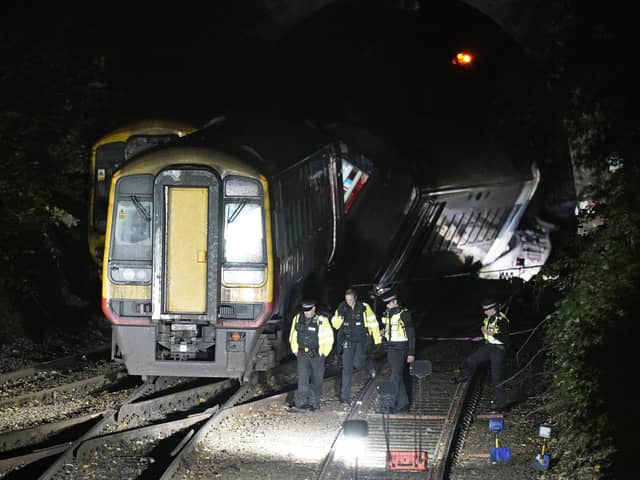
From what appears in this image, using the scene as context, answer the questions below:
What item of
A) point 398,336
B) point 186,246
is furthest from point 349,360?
point 186,246

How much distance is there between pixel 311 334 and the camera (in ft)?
40.3

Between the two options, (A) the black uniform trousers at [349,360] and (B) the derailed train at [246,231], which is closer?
(B) the derailed train at [246,231]

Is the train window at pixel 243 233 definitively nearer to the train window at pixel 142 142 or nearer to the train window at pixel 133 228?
the train window at pixel 133 228

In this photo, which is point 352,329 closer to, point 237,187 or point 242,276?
point 242,276

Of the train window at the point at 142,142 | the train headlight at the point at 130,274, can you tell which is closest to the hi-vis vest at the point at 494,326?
the train headlight at the point at 130,274

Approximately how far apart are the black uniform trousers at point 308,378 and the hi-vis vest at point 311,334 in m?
0.10

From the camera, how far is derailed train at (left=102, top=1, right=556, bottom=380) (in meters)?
12.3

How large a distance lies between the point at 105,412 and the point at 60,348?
17.6 feet

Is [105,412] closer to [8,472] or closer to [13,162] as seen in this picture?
[8,472]

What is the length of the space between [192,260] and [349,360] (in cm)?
238

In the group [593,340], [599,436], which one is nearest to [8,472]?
[599,436]

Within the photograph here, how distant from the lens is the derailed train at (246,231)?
1230 centimetres

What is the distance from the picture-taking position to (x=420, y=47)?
2630cm

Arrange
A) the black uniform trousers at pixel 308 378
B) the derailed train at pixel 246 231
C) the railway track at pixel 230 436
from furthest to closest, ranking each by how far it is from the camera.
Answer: the black uniform trousers at pixel 308 378
the derailed train at pixel 246 231
the railway track at pixel 230 436
